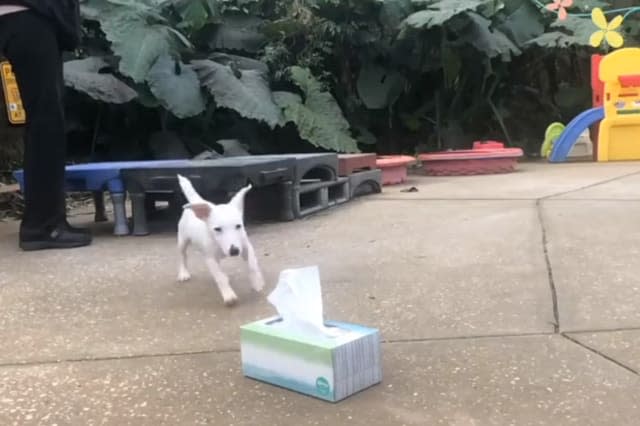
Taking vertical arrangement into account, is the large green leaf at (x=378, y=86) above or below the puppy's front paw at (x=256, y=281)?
above

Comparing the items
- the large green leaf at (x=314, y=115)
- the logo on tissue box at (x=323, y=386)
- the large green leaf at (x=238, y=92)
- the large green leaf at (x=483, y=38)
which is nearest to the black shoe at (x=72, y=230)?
the large green leaf at (x=238, y=92)

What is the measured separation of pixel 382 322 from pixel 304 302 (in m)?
0.53

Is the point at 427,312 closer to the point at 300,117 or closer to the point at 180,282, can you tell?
the point at 180,282

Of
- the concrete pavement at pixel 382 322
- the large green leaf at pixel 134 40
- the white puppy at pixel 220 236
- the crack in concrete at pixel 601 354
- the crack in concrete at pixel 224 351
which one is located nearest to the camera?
the concrete pavement at pixel 382 322

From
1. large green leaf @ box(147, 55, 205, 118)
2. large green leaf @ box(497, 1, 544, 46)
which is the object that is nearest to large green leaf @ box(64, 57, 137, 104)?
large green leaf @ box(147, 55, 205, 118)

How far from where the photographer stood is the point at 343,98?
7227 millimetres

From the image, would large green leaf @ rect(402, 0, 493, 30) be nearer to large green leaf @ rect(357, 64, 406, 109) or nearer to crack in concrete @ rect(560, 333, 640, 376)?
large green leaf @ rect(357, 64, 406, 109)

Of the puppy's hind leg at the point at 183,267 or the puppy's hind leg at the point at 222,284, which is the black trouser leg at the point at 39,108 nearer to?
the puppy's hind leg at the point at 183,267

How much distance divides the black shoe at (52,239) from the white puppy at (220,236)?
1.11 metres

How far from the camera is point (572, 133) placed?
6.75 meters

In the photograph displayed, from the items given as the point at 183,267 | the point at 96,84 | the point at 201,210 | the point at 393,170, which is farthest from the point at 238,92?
the point at 201,210

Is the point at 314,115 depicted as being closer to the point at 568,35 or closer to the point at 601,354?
the point at 568,35

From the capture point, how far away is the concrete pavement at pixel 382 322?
1.67 m

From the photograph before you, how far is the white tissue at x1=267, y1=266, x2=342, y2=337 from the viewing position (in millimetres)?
1753
